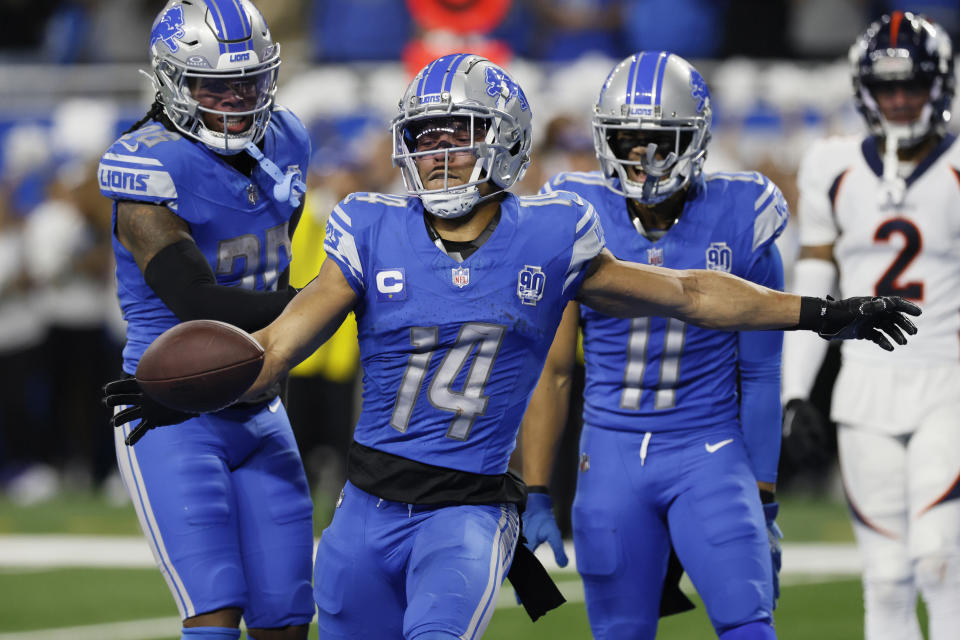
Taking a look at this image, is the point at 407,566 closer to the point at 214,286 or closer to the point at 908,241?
the point at 214,286

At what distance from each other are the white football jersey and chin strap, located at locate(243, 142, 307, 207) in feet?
5.88

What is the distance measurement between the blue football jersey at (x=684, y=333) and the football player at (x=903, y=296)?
78 centimetres

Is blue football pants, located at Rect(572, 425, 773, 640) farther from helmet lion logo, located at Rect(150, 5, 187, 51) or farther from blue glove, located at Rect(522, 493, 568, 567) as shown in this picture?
helmet lion logo, located at Rect(150, 5, 187, 51)

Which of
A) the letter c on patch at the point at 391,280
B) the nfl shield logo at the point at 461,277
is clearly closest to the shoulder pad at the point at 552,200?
the nfl shield logo at the point at 461,277

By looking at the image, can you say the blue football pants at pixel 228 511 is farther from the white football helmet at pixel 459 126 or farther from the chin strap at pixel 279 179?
the white football helmet at pixel 459 126

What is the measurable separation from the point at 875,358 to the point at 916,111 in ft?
2.63

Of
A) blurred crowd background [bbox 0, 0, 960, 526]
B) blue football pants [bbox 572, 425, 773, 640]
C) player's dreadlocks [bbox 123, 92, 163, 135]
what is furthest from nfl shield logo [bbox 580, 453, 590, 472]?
blurred crowd background [bbox 0, 0, 960, 526]

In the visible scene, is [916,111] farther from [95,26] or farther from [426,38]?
[95,26]

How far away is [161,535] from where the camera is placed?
153 inches

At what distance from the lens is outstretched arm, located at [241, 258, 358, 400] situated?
3387 millimetres

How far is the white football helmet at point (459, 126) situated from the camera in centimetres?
348

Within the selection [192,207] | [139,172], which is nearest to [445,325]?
[192,207]

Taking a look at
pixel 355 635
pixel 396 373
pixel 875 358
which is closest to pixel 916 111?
pixel 875 358

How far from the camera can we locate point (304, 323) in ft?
11.2
